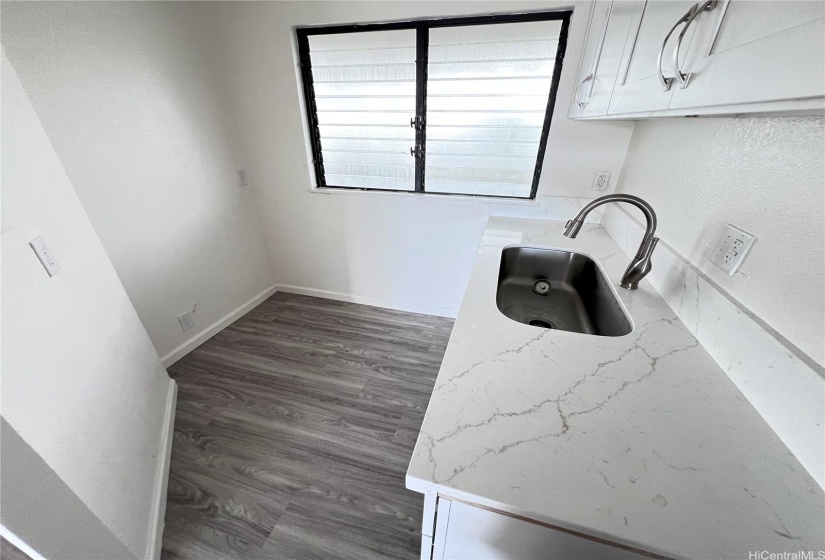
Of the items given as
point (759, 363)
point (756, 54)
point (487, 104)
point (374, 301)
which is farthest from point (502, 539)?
point (374, 301)

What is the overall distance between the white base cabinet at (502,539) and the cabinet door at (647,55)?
2.80 feet

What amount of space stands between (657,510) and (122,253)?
233cm

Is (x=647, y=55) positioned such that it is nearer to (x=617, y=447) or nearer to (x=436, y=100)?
(x=617, y=447)

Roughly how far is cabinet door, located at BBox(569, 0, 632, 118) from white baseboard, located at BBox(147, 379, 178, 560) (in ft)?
7.37

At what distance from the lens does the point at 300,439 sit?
148cm

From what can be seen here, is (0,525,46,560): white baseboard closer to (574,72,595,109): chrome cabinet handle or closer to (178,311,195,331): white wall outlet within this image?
(178,311,195,331): white wall outlet

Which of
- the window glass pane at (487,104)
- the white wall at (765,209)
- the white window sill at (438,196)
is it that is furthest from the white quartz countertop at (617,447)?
the window glass pane at (487,104)

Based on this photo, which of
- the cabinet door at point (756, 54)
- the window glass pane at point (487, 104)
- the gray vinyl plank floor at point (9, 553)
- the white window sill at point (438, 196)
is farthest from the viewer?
the white window sill at point (438, 196)

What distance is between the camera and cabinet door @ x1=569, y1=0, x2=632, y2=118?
95 cm

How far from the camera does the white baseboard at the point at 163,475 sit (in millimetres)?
1090

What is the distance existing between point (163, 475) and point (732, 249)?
219 cm

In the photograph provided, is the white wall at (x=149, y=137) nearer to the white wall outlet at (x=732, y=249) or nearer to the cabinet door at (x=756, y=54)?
the cabinet door at (x=756, y=54)

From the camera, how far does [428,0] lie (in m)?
1.59

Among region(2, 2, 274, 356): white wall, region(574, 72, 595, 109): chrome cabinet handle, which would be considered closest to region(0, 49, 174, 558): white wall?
region(2, 2, 274, 356): white wall
